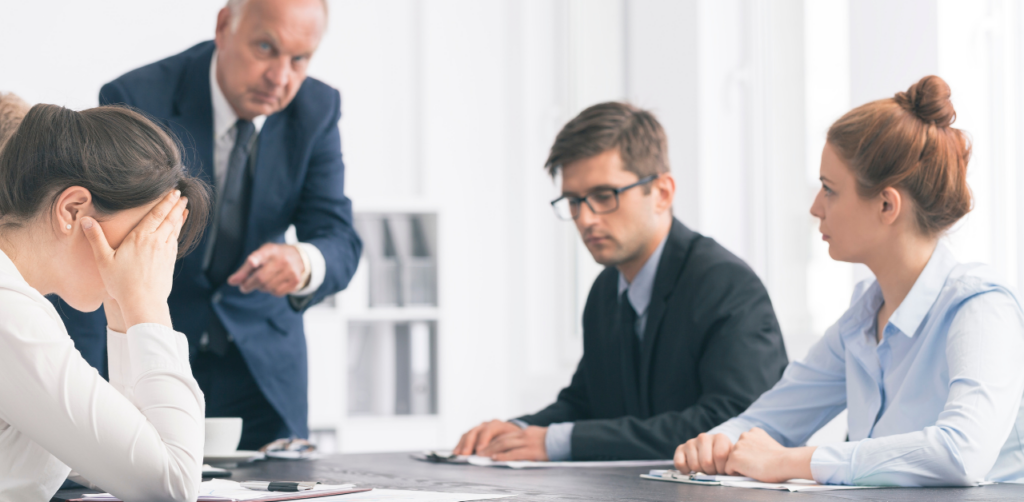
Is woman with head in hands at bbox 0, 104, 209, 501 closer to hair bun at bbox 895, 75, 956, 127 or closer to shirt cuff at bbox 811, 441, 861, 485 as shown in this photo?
shirt cuff at bbox 811, 441, 861, 485

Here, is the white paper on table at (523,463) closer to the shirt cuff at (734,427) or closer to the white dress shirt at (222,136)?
the shirt cuff at (734,427)

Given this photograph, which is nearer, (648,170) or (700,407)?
(700,407)

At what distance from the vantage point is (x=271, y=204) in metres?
2.12

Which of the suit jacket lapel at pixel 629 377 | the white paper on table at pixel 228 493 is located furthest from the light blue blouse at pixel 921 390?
the white paper on table at pixel 228 493

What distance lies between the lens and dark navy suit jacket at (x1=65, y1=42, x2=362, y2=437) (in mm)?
1999

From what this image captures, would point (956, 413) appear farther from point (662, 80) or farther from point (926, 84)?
point (662, 80)

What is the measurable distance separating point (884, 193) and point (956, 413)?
14.4 inches

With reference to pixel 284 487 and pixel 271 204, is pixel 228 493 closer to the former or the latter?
pixel 284 487

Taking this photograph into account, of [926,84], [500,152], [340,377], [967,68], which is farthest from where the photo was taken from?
[500,152]

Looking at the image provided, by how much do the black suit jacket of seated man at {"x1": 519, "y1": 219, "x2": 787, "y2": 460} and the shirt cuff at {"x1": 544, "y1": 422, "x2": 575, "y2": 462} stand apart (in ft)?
0.05

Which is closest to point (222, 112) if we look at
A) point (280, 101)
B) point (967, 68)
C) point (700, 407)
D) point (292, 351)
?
point (280, 101)

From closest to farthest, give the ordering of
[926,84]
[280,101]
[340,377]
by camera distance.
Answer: [926,84] < [280,101] < [340,377]

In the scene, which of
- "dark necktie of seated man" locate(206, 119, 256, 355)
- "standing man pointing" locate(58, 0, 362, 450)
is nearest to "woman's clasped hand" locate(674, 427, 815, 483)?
"standing man pointing" locate(58, 0, 362, 450)

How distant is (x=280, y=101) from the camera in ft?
6.77
